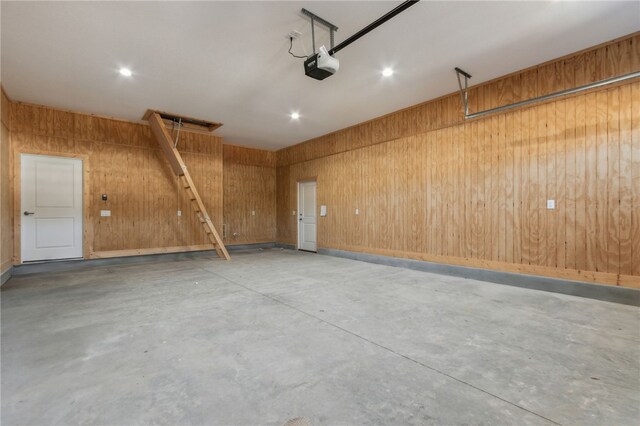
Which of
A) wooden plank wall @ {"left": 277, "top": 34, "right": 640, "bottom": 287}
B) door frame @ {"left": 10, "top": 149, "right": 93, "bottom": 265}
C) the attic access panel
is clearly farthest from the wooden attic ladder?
wooden plank wall @ {"left": 277, "top": 34, "right": 640, "bottom": 287}

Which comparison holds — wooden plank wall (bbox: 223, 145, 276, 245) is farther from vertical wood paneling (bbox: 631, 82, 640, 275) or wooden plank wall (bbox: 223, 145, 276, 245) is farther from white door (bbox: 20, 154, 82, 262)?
vertical wood paneling (bbox: 631, 82, 640, 275)

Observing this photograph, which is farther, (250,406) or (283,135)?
(283,135)

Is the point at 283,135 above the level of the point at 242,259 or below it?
above

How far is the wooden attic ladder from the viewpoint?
611 cm

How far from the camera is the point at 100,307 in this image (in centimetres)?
342

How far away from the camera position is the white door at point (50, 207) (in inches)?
218

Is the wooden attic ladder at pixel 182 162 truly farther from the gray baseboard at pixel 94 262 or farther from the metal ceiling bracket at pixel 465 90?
the metal ceiling bracket at pixel 465 90

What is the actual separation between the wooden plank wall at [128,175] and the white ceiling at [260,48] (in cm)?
56

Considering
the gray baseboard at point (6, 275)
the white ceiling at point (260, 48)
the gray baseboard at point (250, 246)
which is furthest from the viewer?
the gray baseboard at point (250, 246)

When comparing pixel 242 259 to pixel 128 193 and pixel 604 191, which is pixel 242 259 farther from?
pixel 604 191

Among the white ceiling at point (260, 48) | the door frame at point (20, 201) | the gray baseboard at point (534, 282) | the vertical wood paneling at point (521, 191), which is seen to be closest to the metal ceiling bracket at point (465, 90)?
the white ceiling at point (260, 48)

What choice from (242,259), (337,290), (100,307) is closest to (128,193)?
(242,259)

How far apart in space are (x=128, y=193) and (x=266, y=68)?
4.72 m

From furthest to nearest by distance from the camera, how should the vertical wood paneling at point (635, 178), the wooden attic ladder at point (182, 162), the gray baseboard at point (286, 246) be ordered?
the gray baseboard at point (286, 246)
the wooden attic ladder at point (182, 162)
the vertical wood paneling at point (635, 178)
